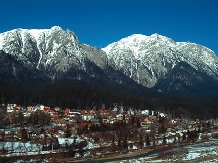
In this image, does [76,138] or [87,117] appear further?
[87,117]

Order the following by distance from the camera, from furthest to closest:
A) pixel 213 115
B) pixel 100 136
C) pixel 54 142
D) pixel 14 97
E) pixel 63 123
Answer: pixel 213 115 → pixel 14 97 → pixel 63 123 → pixel 100 136 → pixel 54 142

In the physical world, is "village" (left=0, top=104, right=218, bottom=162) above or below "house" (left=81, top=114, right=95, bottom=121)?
below

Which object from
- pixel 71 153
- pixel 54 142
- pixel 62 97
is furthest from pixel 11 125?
pixel 62 97

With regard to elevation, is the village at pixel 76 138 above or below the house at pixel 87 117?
below

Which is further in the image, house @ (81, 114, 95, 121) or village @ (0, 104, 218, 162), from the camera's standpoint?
house @ (81, 114, 95, 121)

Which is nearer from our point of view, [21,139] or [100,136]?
[21,139]

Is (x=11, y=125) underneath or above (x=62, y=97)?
underneath

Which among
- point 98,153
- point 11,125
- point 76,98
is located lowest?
point 98,153

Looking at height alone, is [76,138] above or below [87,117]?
below

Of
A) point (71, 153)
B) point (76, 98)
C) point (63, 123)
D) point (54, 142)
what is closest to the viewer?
point (71, 153)

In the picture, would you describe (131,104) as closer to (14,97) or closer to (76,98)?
(76,98)

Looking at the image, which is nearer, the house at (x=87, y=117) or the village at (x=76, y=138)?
the village at (x=76, y=138)
